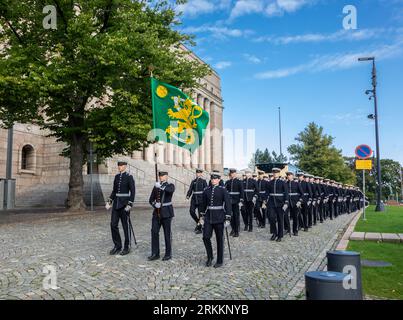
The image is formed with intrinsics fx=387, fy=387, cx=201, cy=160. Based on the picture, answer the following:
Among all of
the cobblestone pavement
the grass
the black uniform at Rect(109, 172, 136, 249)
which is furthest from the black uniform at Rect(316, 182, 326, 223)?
the black uniform at Rect(109, 172, 136, 249)

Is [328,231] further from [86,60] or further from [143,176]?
[143,176]

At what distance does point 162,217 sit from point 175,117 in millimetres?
3195

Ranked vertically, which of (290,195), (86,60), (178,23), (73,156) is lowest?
(290,195)

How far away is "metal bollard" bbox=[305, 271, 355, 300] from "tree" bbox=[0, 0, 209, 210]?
13.4 m

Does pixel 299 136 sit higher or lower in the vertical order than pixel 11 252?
higher

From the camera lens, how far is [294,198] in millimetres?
13211

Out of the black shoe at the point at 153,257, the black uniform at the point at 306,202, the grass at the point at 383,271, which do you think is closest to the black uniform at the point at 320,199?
the black uniform at the point at 306,202

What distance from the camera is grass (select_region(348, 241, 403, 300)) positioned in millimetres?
5849

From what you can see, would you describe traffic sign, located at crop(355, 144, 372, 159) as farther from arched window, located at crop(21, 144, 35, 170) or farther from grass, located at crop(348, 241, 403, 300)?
arched window, located at crop(21, 144, 35, 170)

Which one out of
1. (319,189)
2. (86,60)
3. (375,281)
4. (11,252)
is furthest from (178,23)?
(375,281)

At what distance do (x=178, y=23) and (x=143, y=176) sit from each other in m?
14.0

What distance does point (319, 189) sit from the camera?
17.8 m

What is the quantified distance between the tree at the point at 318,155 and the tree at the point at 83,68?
42.5 meters

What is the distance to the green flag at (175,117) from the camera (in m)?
10.2
